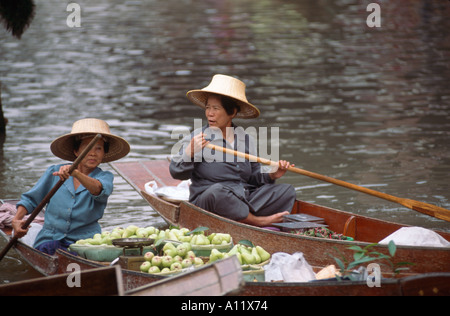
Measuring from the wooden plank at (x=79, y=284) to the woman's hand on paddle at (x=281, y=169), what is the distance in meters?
2.26

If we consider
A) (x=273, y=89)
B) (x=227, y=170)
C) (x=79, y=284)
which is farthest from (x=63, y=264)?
(x=273, y=89)

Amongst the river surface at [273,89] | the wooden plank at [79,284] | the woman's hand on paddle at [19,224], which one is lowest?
the river surface at [273,89]

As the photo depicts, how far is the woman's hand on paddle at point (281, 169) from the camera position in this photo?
5195mm

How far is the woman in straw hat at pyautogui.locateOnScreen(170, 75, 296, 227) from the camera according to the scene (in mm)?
5105

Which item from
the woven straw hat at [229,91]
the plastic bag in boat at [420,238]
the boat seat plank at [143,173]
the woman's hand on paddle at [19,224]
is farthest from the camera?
the boat seat plank at [143,173]

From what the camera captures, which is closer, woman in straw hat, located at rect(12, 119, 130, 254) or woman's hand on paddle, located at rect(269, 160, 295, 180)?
woman in straw hat, located at rect(12, 119, 130, 254)

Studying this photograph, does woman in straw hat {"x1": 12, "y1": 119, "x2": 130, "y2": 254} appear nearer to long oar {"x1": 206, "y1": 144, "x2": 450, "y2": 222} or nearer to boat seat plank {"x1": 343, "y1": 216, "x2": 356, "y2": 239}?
long oar {"x1": 206, "y1": 144, "x2": 450, "y2": 222}

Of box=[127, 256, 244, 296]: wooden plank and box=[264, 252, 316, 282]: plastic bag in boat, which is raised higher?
box=[127, 256, 244, 296]: wooden plank

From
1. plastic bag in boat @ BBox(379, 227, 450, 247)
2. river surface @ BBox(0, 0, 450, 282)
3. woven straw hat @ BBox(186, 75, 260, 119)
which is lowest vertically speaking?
river surface @ BBox(0, 0, 450, 282)

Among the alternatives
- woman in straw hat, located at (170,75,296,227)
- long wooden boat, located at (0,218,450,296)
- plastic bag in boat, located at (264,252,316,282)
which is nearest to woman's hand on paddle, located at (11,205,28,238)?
woman in straw hat, located at (170,75,296,227)

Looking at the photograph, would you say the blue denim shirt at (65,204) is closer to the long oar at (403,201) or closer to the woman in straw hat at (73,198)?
the woman in straw hat at (73,198)

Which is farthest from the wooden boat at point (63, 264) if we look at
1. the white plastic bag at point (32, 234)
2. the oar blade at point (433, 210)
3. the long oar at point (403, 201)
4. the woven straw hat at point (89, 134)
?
the oar blade at point (433, 210)
